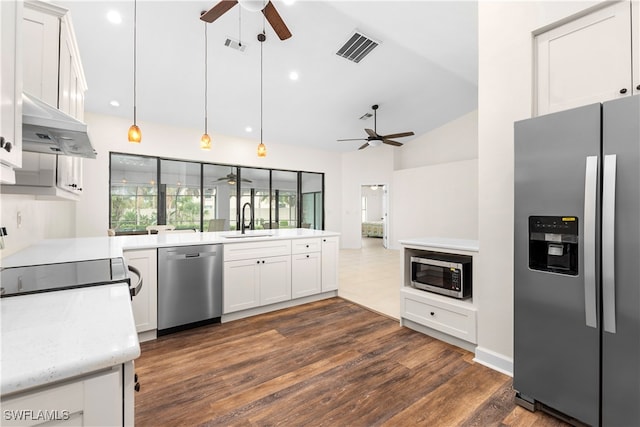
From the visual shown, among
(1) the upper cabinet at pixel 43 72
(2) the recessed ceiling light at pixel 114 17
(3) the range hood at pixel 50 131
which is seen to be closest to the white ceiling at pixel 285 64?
(2) the recessed ceiling light at pixel 114 17

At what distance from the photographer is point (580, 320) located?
1518 millimetres

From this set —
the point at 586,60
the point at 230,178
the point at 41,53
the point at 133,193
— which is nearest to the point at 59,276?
the point at 41,53

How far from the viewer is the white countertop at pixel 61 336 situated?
617 mm

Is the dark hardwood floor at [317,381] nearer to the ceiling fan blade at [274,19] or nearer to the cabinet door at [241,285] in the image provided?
the cabinet door at [241,285]

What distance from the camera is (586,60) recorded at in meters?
1.71

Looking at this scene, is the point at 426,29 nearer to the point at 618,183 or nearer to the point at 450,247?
the point at 450,247

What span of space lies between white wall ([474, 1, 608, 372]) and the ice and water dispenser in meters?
0.34

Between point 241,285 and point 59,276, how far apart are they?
183 centimetres

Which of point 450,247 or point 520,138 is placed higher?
point 520,138

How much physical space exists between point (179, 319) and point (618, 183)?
3440 millimetres

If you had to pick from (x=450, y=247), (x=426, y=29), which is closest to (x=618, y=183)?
(x=450, y=247)

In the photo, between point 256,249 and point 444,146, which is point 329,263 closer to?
point 256,249

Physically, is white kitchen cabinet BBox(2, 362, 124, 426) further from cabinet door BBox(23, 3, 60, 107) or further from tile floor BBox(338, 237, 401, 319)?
tile floor BBox(338, 237, 401, 319)

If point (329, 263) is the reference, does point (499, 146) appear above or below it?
above
